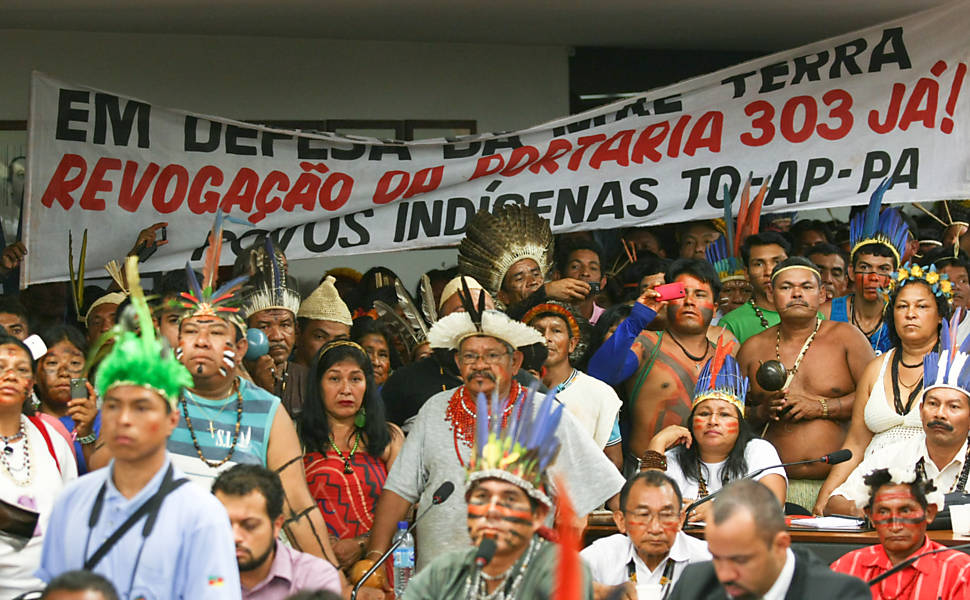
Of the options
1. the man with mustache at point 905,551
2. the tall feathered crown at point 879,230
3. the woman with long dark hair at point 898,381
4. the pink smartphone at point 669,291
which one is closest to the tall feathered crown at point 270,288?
the pink smartphone at point 669,291

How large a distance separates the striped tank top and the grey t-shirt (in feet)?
2.12

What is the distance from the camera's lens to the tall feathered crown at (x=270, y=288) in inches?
265

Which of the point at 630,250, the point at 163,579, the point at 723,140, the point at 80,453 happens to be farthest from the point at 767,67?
the point at 163,579

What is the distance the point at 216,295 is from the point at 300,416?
83 cm

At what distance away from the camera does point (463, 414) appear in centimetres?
572

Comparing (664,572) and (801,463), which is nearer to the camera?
(664,572)

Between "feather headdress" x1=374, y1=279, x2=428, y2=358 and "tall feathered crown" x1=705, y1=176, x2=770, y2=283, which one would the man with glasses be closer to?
"feather headdress" x1=374, y1=279, x2=428, y2=358

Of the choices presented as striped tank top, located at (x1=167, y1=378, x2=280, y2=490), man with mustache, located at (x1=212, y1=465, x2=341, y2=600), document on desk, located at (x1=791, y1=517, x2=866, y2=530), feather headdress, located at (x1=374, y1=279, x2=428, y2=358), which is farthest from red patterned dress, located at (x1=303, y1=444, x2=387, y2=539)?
document on desk, located at (x1=791, y1=517, x2=866, y2=530)

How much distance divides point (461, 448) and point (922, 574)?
186cm

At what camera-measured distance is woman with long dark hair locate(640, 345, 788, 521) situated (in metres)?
6.24

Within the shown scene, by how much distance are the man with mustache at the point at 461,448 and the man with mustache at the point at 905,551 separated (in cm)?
101

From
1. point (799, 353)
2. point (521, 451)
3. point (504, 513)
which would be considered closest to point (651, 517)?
point (521, 451)

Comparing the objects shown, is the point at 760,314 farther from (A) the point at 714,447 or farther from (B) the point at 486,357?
(B) the point at 486,357

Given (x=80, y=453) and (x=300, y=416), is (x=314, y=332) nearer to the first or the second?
(x=300, y=416)
